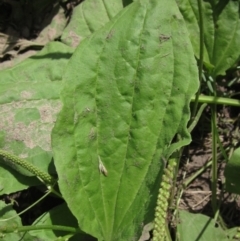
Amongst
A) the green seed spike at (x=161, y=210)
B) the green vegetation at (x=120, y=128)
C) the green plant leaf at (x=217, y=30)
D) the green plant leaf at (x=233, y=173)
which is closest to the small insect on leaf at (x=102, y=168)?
the green vegetation at (x=120, y=128)

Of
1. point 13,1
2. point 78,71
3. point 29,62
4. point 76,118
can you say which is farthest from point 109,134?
point 13,1

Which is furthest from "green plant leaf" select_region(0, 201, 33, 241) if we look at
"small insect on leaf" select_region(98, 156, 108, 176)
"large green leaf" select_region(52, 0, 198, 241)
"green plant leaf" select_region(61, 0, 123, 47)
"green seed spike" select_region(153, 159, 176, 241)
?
"green plant leaf" select_region(61, 0, 123, 47)

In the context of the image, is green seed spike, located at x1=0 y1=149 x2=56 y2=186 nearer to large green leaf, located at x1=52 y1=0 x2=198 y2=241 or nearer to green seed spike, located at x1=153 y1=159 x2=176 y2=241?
large green leaf, located at x1=52 y1=0 x2=198 y2=241

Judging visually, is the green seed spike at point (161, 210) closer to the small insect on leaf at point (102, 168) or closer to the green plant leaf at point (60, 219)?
the small insect on leaf at point (102, 168)

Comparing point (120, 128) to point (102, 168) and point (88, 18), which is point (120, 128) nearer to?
point (102, 168)

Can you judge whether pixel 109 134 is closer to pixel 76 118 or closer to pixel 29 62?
pixel 76 118

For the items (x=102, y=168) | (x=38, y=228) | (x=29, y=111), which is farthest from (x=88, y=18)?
(x=38, y=228)
